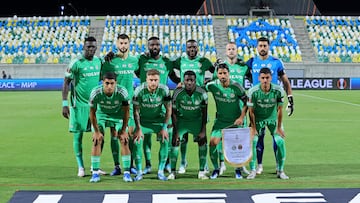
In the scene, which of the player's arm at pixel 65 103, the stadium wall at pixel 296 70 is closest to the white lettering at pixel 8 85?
the stadium wall at pixel 296 70

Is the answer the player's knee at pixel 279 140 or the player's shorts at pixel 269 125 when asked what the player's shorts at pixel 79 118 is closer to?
the player's shorts at pixel 269 125

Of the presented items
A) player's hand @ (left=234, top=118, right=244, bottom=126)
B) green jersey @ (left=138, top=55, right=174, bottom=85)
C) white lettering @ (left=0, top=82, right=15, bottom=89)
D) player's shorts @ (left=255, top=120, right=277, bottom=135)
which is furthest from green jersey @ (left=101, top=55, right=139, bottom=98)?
white lettering @ (left=0, top=82, right=15, bottom=89)

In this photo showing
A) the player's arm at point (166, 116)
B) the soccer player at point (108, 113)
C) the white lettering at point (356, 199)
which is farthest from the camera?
the player's arm at point (166, 116)

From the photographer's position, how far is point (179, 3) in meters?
60.2

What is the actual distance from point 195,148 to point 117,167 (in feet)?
11.5

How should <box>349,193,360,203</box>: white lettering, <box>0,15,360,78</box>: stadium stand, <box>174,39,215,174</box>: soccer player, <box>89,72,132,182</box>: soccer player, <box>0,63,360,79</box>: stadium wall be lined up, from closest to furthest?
1. <box>349,193,360,203</box>: white lettering
2. <box>89,72,132,182</box>: soccer player
3. <box>174,39,215,174</box>: soccer player
4. <box>0,63,360,79</box>: stadium wall
5. <box>0,15,360,78</box>: stadium stand

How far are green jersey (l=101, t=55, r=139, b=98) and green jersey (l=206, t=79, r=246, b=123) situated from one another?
123cm

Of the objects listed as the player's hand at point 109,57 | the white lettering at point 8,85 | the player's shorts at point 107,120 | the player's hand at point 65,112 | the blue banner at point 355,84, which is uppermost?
the white lettering at point 8,85

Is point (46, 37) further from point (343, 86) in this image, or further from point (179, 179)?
point (179, 179)

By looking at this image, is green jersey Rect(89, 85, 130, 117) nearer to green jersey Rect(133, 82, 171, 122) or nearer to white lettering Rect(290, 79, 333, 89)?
green jersey Rect(133, 82, 171, 122)

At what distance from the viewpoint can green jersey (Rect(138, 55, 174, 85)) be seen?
930cm

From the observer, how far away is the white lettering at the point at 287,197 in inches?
277

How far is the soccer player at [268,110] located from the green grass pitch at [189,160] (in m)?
0.31

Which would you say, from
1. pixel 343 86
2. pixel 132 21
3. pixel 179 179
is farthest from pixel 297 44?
pixel 179 179
